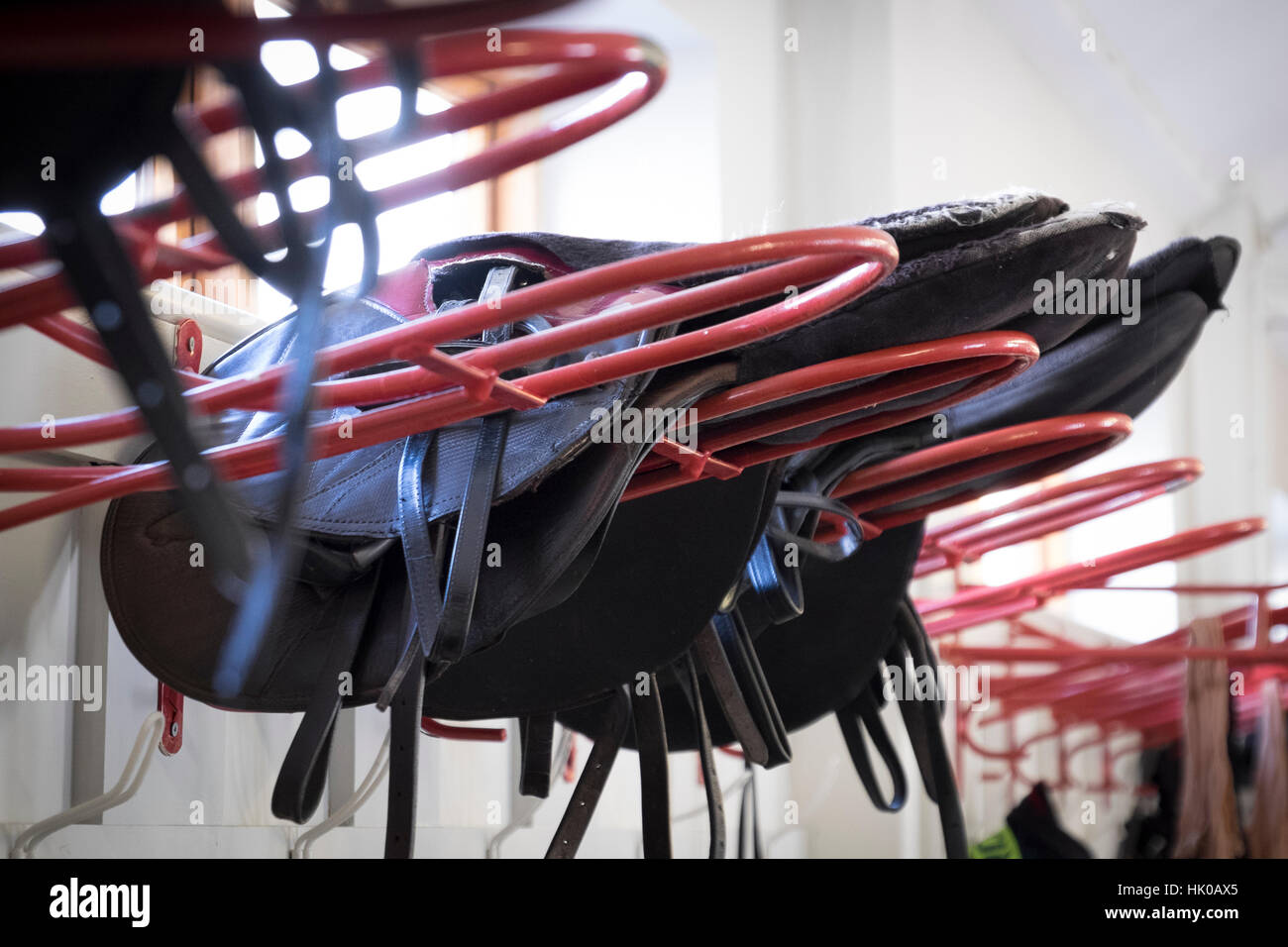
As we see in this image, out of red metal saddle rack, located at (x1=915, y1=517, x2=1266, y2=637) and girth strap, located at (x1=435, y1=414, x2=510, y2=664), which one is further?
red metal saddle rack, located at (x1=915, y1=517, x2=1266, y2=637)

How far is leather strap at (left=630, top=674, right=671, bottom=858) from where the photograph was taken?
773mm

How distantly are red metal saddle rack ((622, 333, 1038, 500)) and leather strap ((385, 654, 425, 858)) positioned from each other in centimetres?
16

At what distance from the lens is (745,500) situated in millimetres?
771

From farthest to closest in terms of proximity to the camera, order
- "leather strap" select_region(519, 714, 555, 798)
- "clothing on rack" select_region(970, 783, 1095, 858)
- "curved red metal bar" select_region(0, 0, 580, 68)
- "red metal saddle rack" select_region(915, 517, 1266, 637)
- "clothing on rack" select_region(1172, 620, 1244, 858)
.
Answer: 1. "clothing on rack" select_region(970, 783, 1095, 858)
2. "clothing on rack" select_region(1172, 620, 1244, 858)
3. "red metal saddle rack" select_region(915, 517, 1266, 637)
4. "leather strap" select_region(519, 714, 555, 798)
5. "curved red metal bar" select_region(0, 0, 580, 68)

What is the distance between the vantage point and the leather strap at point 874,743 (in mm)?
1055

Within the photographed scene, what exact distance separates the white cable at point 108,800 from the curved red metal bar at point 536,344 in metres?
0.26

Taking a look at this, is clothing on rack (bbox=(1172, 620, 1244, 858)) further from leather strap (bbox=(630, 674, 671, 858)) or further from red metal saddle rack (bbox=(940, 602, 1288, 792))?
leather strap (bbox=(630, 674, 671, 858))

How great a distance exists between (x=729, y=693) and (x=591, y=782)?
0.34 feet

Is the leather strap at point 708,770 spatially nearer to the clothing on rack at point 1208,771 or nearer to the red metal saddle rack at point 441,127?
the red metal saddle rack at point 441,127

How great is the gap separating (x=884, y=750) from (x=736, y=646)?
0.88 ft

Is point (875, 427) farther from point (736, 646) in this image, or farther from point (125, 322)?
point (125, 322)

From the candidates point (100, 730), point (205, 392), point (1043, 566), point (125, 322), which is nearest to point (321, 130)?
point (125, 322)

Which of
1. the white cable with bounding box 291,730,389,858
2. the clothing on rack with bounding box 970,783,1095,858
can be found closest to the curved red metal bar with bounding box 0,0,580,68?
the white cable with bounding box 291,730,389,858

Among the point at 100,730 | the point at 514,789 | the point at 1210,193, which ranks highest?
the point at 1210,193
